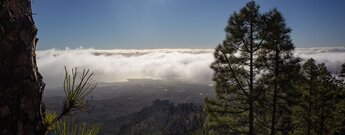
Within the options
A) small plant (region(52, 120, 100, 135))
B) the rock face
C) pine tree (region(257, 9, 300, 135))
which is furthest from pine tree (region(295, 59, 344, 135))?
the rock face

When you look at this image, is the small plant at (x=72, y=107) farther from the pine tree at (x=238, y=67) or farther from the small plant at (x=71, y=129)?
the pine tree at (x=238, y=67)

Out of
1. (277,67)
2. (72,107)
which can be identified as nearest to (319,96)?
(277,67)

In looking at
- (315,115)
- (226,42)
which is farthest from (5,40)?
(315,115)

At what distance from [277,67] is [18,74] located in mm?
17093

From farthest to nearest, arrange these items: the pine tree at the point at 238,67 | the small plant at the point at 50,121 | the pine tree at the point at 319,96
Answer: the pine tree at the point at 319,96, the pine tree at the point at 238,67, the small plant at the point at 50,121

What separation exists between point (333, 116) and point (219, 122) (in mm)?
11966

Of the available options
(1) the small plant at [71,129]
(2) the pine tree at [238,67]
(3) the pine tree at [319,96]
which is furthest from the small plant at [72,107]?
(3) the pine tree at [319,96]

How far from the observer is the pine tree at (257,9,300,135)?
17.7 m

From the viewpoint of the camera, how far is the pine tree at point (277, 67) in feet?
58.1

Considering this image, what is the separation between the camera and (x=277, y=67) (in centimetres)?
1836

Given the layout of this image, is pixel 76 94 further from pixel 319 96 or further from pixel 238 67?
pixel 319 96

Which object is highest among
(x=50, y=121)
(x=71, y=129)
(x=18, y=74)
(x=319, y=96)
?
(x=18, y=74)

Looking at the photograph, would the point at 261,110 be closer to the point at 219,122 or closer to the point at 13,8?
the point at 219,122

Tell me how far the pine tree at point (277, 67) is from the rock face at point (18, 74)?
1585cm
